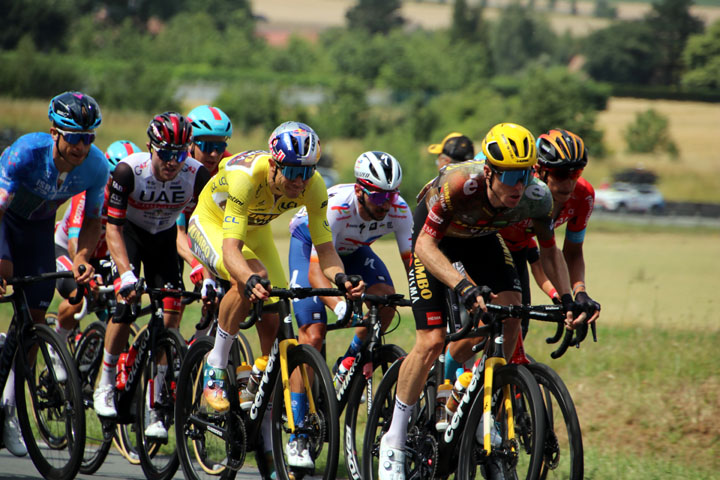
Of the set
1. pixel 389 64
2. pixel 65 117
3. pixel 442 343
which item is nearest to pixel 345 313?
pixel 442 343

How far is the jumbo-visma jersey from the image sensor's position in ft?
18.6

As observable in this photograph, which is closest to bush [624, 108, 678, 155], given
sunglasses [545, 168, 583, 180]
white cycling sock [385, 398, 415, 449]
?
sunglasses [545, 168, 583, 180]

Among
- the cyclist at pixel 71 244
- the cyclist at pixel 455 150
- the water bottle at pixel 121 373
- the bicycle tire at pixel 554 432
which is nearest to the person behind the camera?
the bicycle tire at pixel 554 432

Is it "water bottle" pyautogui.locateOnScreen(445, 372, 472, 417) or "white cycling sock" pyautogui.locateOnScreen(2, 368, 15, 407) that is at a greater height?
"water bottle" pyautogui.locateOnScreen(445, 372, 472, 417)

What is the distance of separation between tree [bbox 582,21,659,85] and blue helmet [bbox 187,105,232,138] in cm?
11293

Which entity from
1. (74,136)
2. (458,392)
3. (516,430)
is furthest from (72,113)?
(516,430)

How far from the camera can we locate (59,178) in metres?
6.50

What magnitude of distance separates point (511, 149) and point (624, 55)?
116460 millimetres

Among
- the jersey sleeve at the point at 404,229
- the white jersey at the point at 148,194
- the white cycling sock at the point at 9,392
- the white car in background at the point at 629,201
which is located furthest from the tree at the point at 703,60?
the white cycling sock at the point at 9,392

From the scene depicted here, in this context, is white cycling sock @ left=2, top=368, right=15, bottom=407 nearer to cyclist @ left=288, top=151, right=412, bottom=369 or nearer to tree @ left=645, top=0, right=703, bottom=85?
cyclist @ left=288, top=151, right=412, bottom=369

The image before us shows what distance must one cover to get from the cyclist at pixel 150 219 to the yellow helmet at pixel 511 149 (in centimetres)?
242

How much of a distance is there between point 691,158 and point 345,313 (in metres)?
70.4

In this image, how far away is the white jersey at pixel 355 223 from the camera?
6789mm

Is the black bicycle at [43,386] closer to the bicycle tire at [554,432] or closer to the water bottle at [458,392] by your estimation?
the water bottle at [458,392]
